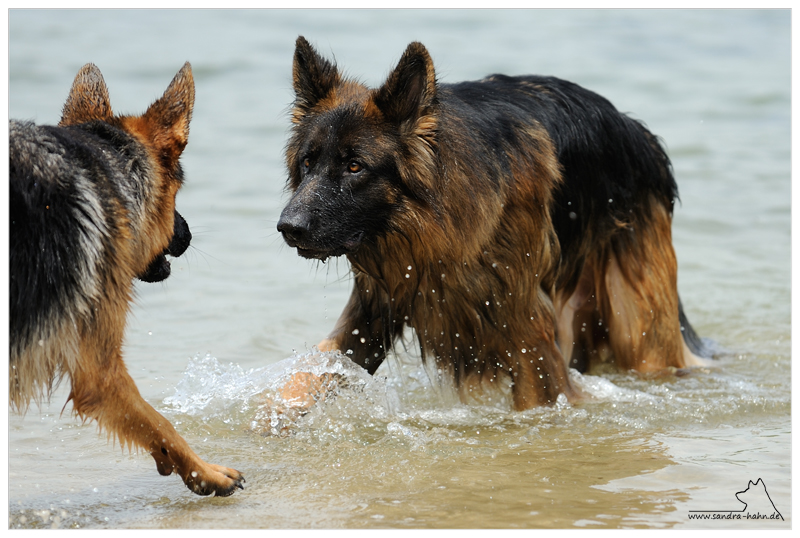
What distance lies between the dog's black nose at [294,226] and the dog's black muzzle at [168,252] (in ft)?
1.65

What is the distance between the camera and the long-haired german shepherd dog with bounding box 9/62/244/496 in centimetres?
361

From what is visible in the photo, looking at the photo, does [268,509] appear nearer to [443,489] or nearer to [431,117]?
[443,489]

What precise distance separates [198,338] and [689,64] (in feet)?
41.7

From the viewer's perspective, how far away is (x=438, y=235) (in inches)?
190

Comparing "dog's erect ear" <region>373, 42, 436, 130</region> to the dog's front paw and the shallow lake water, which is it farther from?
the dog's front paw

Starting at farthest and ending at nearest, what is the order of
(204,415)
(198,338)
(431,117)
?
(198,338) → (204,415) → (431,117)

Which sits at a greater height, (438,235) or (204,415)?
(438,235)

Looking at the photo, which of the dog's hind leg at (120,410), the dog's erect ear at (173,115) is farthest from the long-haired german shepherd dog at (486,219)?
the dog's hind leg at (120,410)

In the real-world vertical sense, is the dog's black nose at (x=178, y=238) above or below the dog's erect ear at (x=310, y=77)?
below

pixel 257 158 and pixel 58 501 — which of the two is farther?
pixel 257 158

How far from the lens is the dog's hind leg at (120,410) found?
12.5 ft

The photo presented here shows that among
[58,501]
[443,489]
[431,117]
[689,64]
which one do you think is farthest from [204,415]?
[689,64]

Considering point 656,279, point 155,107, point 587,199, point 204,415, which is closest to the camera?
point 155,107

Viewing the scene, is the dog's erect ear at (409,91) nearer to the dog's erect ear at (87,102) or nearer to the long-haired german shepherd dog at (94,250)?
the long-haired german shepherd dog at (94,250)
